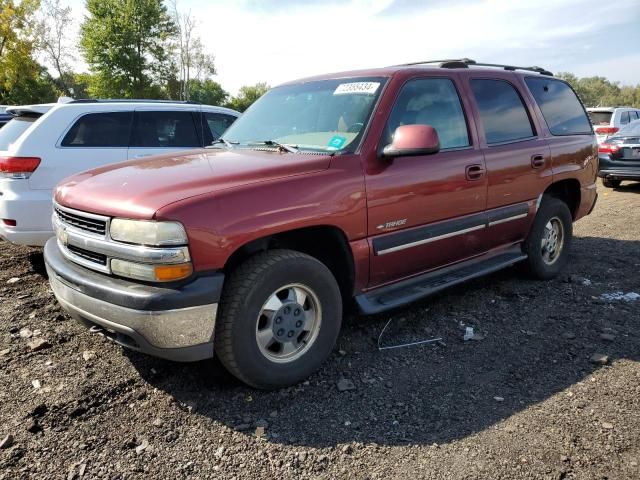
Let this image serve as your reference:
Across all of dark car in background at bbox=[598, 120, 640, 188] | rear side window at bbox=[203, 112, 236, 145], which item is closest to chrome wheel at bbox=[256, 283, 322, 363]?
rear side window at bbox=[203, 112, 236, 145]

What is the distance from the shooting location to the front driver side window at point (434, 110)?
3.47 metres

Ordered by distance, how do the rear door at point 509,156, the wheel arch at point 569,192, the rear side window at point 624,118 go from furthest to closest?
the rear side window at point 624,118 → the wheel arch at point 569,192 → the rear door at point 509,156

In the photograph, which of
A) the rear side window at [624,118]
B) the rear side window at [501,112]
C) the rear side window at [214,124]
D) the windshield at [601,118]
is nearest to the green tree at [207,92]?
the windshield at [601,118]

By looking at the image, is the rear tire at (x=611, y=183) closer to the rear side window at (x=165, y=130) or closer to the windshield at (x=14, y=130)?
the rear side window at (x=165, y=130)

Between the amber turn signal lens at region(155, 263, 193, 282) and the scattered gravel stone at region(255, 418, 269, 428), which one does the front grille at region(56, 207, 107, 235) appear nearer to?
the amber turn signal lens at region(155, 263, 193, 282)

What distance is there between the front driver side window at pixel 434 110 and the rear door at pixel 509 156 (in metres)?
0.23

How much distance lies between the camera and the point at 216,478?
88.7 inches

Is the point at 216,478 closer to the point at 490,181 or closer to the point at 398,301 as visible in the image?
the point at 398,301

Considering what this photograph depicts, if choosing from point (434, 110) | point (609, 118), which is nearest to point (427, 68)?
point (434, 110)

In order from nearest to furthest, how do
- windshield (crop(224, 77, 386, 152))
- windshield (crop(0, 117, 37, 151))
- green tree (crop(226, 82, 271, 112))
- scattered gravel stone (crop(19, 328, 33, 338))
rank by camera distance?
windshield (crop(224, 77, 386, 152)) < scattered gravel stone (crop(19, 328, 33, 338)) < windshield (crop(0, 117, 37, 151)) < green tree (crop(226, 82, 271, 112))

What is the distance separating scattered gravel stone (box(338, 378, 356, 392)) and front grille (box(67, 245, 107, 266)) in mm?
1531

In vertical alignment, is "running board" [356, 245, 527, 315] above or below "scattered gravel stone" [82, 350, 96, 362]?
above

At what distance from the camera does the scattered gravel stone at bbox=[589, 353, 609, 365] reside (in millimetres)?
3227

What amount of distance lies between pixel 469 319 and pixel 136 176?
2.71 m
